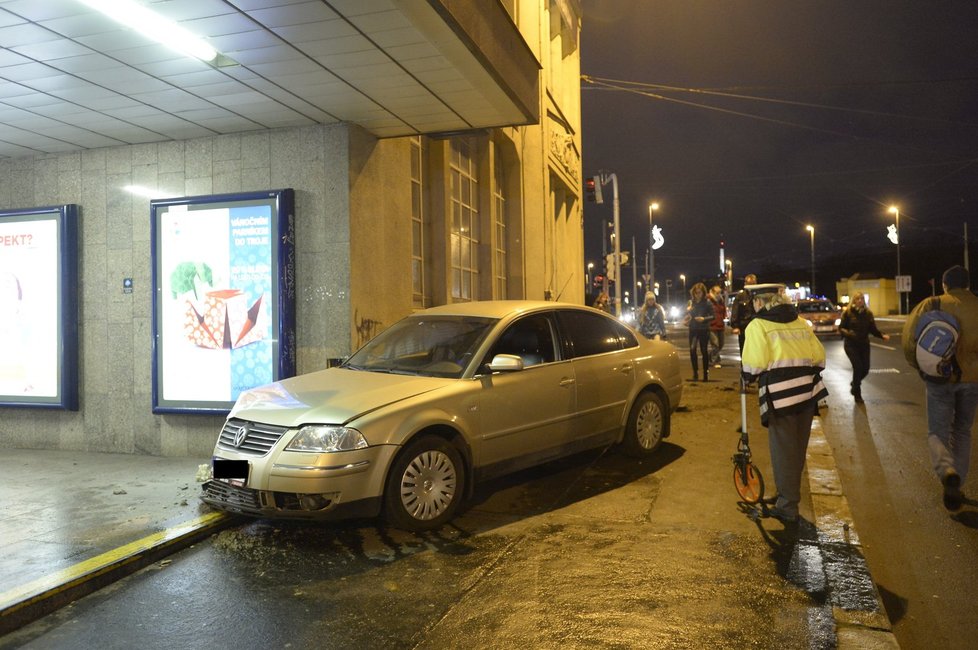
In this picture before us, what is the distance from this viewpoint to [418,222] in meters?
12.3

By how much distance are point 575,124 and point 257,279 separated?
1766 cm

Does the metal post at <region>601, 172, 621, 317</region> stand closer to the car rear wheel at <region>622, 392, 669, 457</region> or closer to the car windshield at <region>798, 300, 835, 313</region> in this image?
the car windshield at <region>798, 300, 835, 313</region>

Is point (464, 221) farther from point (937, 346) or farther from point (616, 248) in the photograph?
point (616, 248)

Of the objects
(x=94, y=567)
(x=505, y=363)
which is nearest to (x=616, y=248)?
(x=505, y=363)

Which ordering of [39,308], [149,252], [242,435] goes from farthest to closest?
[39,308] < [149,252] < [242,435]

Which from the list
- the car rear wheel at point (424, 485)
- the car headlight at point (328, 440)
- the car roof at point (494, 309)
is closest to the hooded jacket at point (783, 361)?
the car roof at point (494, 309)

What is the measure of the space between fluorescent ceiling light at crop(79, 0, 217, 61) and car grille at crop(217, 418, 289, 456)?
119 inches

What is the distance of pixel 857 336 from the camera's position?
1140cm

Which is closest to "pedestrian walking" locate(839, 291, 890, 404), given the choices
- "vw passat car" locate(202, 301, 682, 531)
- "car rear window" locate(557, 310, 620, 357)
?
"vw passat car" locate(202, 301, 682, 531)

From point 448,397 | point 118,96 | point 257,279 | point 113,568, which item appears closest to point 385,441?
point 448,397

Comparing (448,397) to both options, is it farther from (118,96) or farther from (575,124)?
(575,124)

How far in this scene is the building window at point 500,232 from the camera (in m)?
15.9

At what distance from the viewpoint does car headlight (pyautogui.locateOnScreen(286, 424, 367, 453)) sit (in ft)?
16.2

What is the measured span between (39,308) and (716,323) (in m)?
12.1
